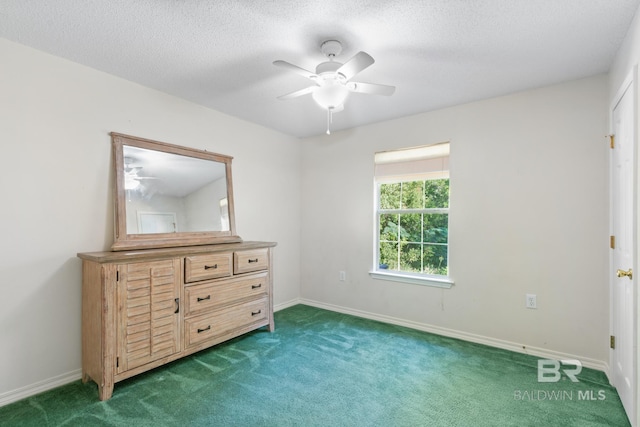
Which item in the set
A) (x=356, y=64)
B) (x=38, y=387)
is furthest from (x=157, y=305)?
(x=356, y=64)

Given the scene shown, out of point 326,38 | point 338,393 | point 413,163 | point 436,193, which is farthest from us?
point 413,163

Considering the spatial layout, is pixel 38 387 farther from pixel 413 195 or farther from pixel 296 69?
pixel 413 195

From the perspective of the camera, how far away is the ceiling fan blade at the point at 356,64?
1.70 metres

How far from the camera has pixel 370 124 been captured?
3711 millimetres

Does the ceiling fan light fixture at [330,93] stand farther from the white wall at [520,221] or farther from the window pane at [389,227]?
the window pane at [389,227]

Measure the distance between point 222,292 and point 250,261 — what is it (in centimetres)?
41

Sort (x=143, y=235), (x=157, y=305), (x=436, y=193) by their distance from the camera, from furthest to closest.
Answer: (x=436, y=193), (x=143, y=235), (x=157, y=305)

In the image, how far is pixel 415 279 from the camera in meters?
3.34

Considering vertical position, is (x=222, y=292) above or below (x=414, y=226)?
below

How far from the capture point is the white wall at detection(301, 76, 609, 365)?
247cm

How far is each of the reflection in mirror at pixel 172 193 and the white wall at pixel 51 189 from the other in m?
0.17

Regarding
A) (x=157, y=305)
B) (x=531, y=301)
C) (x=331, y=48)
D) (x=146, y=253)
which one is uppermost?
(x=331, y=48)

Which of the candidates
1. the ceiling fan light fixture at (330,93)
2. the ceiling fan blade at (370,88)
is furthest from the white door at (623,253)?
the ceiling fan light fixture at (330,93)

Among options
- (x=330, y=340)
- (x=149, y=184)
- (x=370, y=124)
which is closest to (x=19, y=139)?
(x=149, y=184)
